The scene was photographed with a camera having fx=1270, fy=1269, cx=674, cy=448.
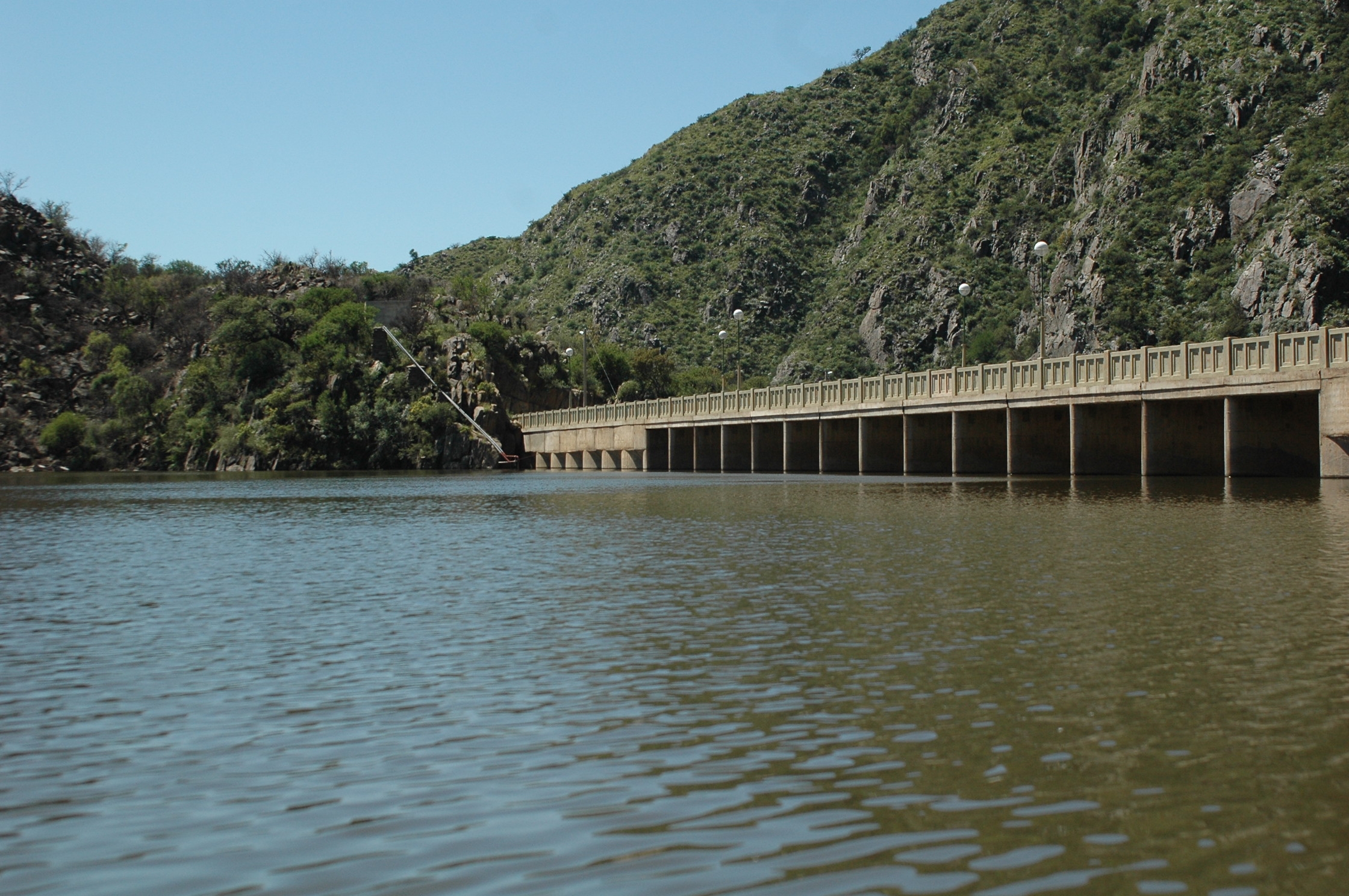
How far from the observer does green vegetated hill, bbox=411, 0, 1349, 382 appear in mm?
113312

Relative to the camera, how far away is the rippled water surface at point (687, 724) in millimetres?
5867

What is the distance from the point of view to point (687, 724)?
8.66m

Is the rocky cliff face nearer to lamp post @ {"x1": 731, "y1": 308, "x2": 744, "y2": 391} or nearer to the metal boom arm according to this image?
the metal boom arm

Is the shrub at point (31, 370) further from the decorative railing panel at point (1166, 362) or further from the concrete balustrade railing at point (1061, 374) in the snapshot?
the decorative railing panel at point (1166, 362)

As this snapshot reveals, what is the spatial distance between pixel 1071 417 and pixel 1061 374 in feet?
6.07

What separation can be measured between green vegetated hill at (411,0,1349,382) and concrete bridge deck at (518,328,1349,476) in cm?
4884

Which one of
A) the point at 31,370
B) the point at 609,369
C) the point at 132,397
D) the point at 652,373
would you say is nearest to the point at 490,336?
the point at 609,369

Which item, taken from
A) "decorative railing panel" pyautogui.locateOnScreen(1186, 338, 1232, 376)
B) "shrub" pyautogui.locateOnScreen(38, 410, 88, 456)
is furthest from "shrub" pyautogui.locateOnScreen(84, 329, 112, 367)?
"decorative railing panel" pyautogui.locateOnScreen(1186, 338, 1232, 376)

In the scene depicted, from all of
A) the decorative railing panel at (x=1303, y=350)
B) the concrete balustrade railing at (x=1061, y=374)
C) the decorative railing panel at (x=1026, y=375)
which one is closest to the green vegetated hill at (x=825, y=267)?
the concrete balustrade railing at (x=1061, y=374)

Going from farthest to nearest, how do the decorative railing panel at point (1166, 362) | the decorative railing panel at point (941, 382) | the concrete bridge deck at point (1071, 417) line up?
the decorative railing panel at point (941, 382) < the decorative railing panel at point (1166, 362) < the concrete bridge deck at point (1071, 417)

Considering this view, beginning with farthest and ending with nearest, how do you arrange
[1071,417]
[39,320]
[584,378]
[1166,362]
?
[39,320]
[584,378]
[1071,417]
[1166,362]

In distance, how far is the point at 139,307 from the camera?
472ft

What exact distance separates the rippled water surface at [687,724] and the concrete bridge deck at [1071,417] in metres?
23.7

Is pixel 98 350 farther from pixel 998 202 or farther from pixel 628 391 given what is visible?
pixel 998 202
